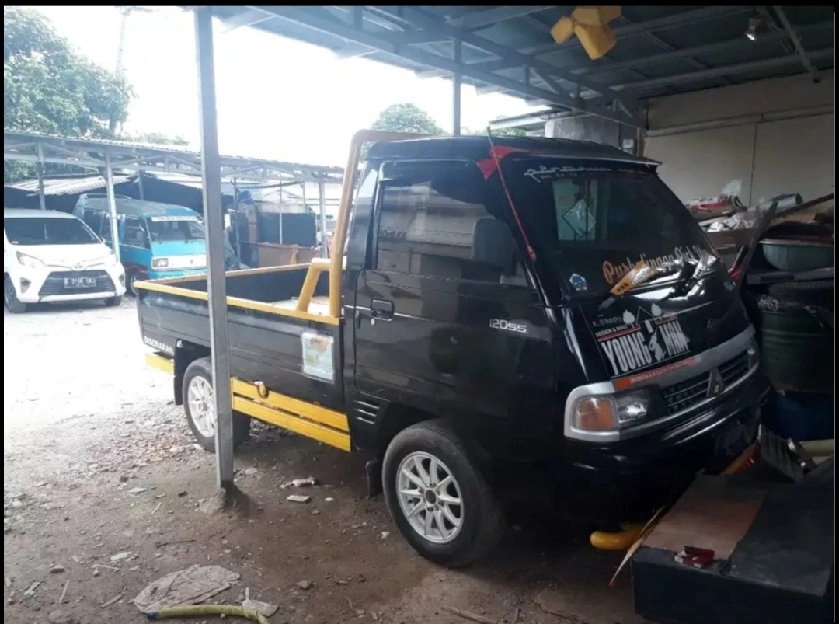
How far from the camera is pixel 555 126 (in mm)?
10945

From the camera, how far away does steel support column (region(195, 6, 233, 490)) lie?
3797 mm

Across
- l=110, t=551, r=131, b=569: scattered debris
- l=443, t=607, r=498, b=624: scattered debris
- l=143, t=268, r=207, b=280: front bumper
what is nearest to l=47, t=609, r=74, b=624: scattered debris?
l=110, t=551, r=131, b=569: scattered debris

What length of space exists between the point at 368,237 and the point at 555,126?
8204mm

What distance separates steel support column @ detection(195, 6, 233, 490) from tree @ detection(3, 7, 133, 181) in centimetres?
1432

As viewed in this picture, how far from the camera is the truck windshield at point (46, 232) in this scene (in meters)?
11.9

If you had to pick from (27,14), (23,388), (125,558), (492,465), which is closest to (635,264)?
(492,465)

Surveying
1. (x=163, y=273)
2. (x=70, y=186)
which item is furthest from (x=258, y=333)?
(x=70, y=186)

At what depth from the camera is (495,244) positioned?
309 cm

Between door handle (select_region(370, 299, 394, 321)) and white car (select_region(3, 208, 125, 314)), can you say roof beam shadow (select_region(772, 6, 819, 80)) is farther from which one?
white car (select_region(3, 208, 125, 314))

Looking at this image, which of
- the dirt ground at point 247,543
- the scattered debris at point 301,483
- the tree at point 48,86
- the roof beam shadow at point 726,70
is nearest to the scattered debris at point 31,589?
the dirt ground at point 247,543

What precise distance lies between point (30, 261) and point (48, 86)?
7.80 m

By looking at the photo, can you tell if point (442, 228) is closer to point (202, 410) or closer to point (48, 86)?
point (202, 410)

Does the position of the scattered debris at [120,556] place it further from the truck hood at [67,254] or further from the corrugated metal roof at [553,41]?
the truck hood at [67,254]

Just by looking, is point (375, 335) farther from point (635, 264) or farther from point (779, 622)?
point (779, 622)
